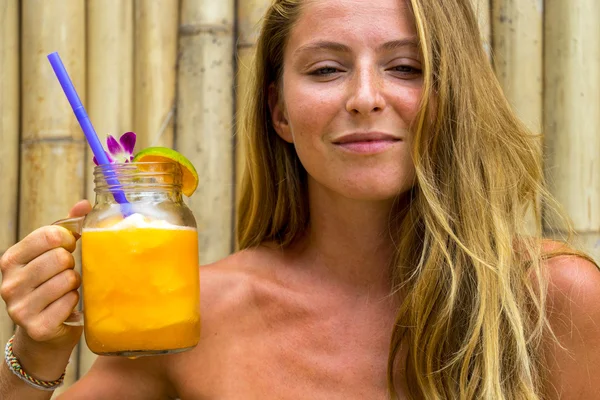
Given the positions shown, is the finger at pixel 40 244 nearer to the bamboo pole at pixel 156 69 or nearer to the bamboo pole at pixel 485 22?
the bamboo pole at pixel 156 69

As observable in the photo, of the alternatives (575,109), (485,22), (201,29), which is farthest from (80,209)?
(575,109)

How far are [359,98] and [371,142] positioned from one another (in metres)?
0.11

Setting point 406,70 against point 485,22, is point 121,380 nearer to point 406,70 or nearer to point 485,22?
point 406,70

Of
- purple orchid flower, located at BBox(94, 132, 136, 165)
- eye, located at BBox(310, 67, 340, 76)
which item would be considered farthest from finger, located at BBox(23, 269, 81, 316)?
eye, located at BBox(310, 67, 340, 76)

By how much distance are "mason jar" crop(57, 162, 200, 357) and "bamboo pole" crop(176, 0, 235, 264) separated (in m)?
1.03

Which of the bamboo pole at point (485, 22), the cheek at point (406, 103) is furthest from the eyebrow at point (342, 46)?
the bamboo pole at point (485, 22)

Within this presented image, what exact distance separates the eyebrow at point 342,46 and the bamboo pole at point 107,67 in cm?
83

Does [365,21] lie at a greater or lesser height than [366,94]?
greater

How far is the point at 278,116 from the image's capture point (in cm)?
241

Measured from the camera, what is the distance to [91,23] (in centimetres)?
278

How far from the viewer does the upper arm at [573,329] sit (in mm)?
1963

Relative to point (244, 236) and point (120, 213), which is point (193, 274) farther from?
point (244, 236)

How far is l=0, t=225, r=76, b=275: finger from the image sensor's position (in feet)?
5.81

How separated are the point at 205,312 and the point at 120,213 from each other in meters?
0.62
